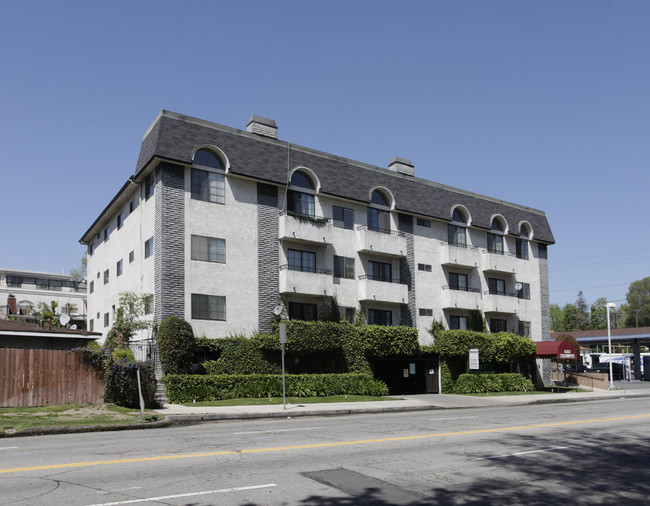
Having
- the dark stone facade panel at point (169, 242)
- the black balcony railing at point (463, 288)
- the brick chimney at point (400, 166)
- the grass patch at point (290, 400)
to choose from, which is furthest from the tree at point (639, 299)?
the dark stone facade panel at point (169, 242)

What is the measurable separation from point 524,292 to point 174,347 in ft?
92.3

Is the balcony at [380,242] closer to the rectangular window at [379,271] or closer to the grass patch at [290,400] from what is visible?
the rectangular window at [379,271]

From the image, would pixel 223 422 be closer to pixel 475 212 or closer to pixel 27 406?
pixel 27 406

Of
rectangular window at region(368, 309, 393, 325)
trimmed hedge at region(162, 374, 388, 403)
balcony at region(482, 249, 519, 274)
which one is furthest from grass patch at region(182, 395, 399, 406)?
balcony at region(482, 249, 519, 274)

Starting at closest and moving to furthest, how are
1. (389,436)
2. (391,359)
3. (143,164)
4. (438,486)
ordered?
(438,486)
(389,436)
(143,164)
(391,359)

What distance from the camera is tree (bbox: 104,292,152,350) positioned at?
29.2 metres

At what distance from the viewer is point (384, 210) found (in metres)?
37.8

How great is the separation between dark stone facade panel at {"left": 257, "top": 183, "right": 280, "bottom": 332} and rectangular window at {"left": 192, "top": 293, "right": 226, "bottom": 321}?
2047 millimetres

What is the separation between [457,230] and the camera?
4172 cm

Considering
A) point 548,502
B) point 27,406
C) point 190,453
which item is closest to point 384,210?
point 27,406

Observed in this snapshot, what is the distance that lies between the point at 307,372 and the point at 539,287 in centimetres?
2275

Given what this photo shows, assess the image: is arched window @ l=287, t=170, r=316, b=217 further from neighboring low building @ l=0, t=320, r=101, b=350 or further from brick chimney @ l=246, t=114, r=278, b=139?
neighboring low building @ l=0, t=320, r=101, b=350

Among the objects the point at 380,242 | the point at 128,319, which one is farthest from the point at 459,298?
the point at 128,319

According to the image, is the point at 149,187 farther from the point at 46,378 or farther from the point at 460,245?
the point at 460,245
